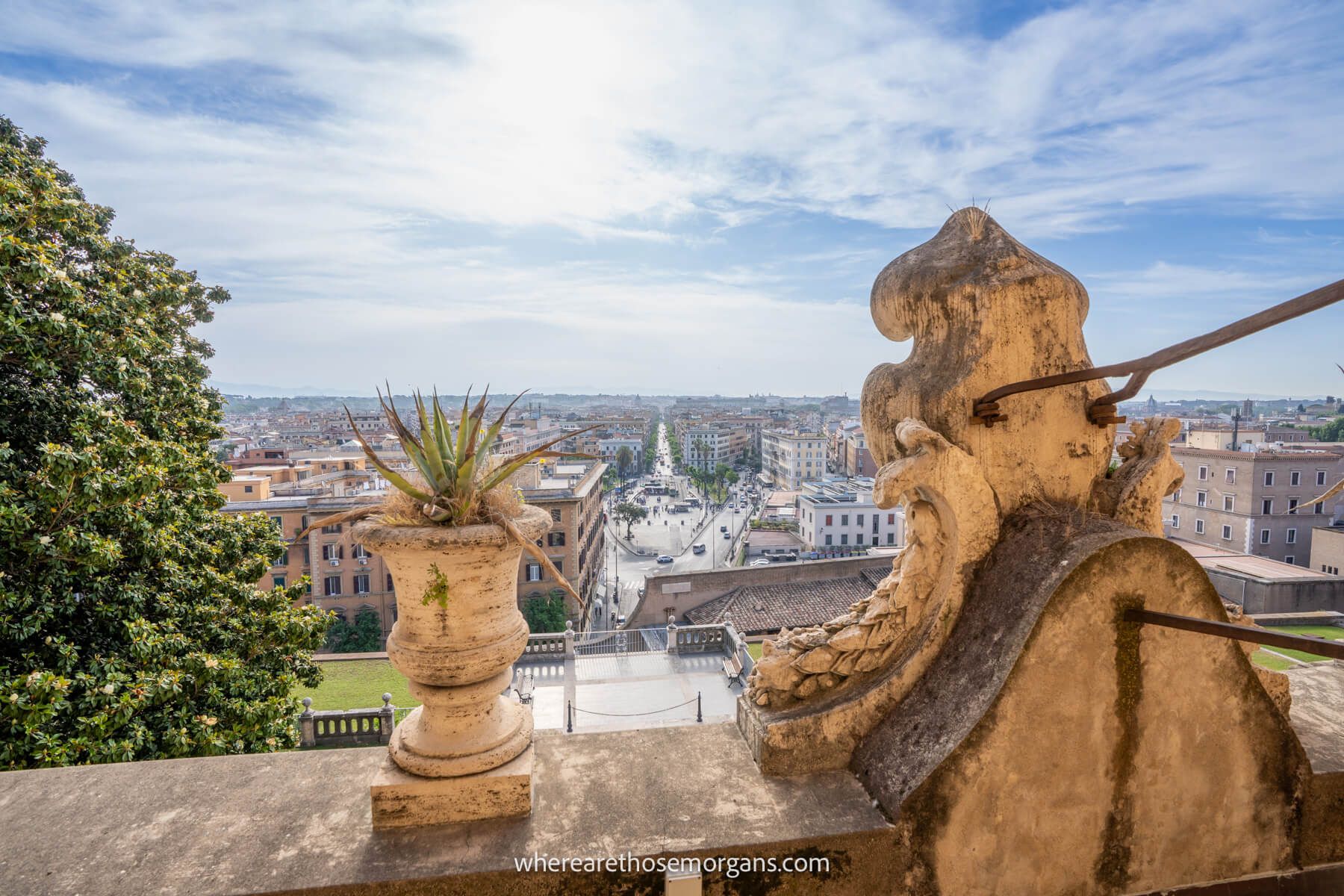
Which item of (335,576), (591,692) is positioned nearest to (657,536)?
(335,576)

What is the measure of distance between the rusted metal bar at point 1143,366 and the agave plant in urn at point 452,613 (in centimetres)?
Answer: 180

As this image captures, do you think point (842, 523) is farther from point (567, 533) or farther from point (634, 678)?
A: point (634, 678)

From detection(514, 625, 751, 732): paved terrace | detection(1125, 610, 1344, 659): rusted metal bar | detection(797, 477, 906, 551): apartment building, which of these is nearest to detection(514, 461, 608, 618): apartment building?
detection(514, 625, 751, 732): paved terrace

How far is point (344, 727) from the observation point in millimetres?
15922

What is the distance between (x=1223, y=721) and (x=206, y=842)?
3.98 metres

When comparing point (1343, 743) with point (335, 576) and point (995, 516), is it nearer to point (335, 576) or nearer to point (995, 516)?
point (995, 516)

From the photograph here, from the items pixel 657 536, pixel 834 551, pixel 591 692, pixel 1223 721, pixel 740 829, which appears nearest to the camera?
pixel 740 829

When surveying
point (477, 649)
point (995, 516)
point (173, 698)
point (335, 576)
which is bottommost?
point (335, 576)

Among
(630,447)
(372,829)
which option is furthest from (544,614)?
(630,447)

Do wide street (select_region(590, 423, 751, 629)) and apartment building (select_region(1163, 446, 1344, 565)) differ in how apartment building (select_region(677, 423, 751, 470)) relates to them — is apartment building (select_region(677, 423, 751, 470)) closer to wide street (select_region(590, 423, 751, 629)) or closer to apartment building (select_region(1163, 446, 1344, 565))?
wide street (select_region(590, 423, 751, 629))

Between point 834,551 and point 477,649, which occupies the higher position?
point 477,649

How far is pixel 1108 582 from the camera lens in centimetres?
256

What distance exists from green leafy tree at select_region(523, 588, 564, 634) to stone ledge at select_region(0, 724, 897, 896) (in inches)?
1113

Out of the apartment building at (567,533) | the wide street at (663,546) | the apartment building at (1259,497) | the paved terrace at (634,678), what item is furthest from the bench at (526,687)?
the apartment building at (1259,497)
